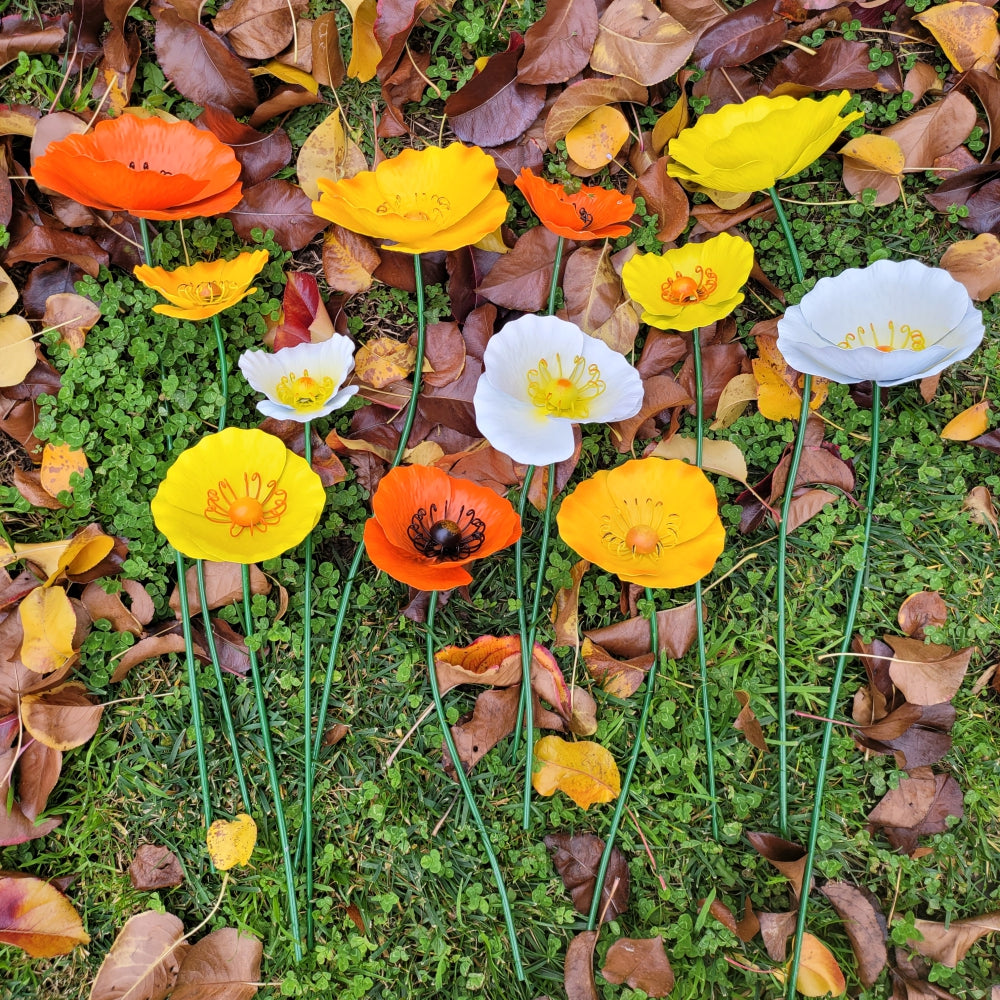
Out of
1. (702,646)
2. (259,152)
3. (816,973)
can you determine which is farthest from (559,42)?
(816,973)

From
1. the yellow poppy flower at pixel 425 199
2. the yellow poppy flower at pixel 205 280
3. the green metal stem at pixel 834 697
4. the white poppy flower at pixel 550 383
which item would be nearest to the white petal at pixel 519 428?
the white poppy flower at pixel 550 383

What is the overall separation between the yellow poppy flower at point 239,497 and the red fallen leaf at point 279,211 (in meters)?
0.52

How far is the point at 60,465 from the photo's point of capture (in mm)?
1764

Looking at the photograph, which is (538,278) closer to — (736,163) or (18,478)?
(736,163)

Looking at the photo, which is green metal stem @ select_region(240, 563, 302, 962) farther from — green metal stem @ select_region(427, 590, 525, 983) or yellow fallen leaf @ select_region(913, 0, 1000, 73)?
yellow fallen leaf @ select_region(913, 0, 1000, 73)

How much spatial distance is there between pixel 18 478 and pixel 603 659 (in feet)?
4.46

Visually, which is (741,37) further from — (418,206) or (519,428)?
(519,428)

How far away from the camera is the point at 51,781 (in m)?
1.67

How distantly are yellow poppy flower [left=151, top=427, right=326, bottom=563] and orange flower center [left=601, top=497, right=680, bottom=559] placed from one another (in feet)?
2.00

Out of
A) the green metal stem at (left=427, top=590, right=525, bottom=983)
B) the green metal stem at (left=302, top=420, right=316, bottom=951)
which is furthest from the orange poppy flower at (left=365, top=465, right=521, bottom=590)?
the green metal stem at (left=302, top=420, right=316, bottom=951)

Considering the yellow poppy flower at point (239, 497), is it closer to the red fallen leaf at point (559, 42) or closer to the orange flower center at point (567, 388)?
the orange flower center at point (567, 388)

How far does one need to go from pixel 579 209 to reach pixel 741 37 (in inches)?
22.4

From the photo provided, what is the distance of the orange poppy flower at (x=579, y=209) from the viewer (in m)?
1.67

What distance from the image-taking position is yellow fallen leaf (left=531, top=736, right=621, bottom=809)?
166cm
